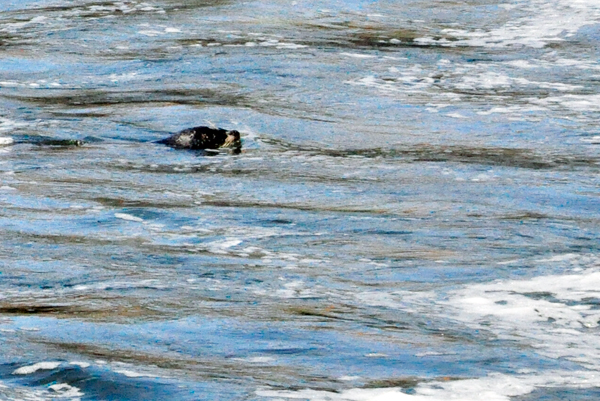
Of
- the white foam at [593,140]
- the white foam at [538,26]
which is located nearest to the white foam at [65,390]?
the white foam at [593,140]

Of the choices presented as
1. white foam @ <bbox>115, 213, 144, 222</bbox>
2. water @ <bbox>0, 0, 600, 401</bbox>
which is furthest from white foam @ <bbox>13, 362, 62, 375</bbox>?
white foam @ <bbox>115, 213, 144, 222</bbox>

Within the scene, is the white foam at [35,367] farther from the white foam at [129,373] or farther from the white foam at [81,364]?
the white foam at [129,373]

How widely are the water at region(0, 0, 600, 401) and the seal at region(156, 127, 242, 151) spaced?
0.17 m

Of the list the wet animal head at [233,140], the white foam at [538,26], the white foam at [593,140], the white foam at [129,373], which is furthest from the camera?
the white foam at [538,26]

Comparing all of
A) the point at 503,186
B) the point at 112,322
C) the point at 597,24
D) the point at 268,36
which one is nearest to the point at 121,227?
the point at 112,322

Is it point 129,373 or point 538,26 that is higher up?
point 538,26

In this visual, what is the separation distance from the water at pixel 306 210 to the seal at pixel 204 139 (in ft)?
0.55

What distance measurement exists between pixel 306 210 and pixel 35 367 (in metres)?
2.78

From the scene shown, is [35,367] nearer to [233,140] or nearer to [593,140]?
[233,140]

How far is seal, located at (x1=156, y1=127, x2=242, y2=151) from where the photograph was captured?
8.62m

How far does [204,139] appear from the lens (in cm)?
864

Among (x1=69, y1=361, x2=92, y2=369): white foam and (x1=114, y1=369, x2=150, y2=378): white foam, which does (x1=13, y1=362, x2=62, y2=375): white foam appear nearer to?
(x1=69, y1=361, x2=92, y2=369): white foam

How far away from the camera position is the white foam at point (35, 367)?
4.21 metres

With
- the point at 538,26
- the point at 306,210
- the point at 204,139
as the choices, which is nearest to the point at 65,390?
the point at 306,210
